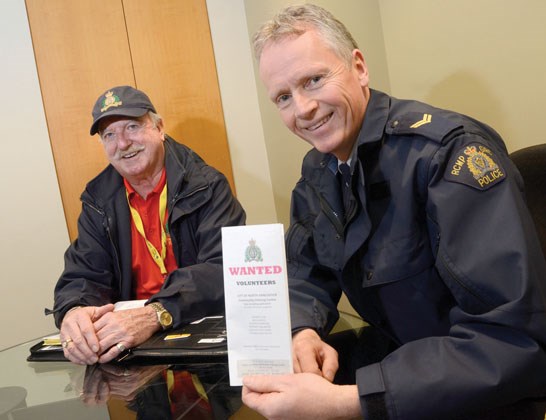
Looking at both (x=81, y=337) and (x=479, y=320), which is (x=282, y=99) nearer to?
(x=479, y=320)

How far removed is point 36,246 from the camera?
2621 millimetres

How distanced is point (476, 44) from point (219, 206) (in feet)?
3.61

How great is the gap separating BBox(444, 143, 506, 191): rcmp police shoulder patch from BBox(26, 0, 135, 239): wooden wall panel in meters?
2.26

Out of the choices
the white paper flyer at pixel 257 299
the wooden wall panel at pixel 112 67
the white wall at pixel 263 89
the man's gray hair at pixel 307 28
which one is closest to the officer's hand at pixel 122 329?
the white paper flyer at pixel 257 299

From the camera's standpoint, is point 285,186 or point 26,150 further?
point 285,186

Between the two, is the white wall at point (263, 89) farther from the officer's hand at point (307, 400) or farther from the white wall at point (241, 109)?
the officer's hand at point (307, 400)

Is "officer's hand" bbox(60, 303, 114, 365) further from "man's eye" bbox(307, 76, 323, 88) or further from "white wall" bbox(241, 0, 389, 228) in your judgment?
"white wall" bbox(241, 0, 389, 228)

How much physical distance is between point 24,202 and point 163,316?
1683 millimetres

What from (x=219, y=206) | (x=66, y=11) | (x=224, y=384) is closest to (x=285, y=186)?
(x=219, y=206)

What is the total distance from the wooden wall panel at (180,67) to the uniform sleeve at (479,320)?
217 centimetres

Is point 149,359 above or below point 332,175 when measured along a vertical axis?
below

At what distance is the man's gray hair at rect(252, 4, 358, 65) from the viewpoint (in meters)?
0.99

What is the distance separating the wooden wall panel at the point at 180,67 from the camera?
105 inches

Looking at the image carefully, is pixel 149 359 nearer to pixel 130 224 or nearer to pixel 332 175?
pixel 332 175
